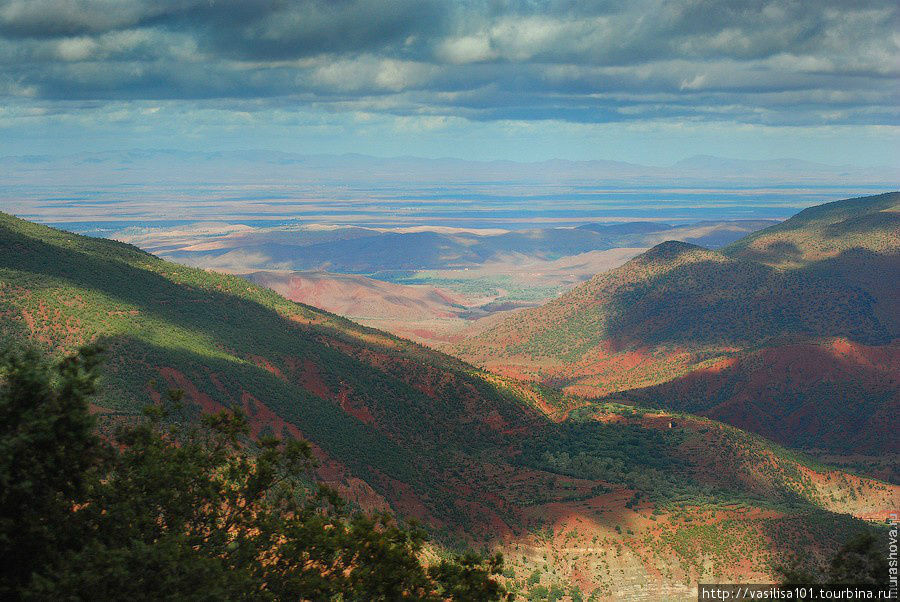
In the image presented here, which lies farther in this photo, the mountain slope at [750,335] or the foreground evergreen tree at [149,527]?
the mountain slope at [750,335]

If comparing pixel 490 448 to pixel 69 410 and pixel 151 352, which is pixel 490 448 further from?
pixel 69 410

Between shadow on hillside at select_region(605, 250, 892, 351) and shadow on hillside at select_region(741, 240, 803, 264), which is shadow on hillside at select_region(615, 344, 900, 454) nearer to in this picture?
shadow on hillside at select_region(605, 250, 892, 351)

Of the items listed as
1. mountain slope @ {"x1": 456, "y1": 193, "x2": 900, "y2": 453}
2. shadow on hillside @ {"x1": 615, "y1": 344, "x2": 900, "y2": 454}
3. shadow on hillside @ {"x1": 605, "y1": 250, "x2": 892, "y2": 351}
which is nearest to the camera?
shadow on hillside @ {"x1": 615, "y1": 344, "x2": 900, "y2": 454}

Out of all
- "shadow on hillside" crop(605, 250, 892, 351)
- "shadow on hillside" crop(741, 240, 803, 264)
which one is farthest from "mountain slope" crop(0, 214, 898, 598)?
"shadow on hillside" crop(741, 240, 803, 264)

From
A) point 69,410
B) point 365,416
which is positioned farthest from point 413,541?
point 365,416

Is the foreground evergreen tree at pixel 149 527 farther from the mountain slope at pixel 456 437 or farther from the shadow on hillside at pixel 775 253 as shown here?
the shadow on hillside at pixel 775 253

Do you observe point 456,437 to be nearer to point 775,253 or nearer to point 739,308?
point 739,308

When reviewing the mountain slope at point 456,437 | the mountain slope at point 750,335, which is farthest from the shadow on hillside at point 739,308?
the mountain slope at point 456,437
